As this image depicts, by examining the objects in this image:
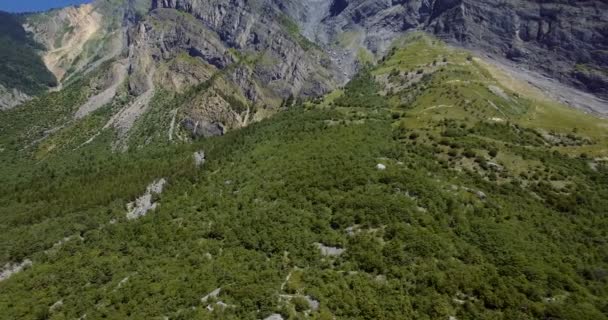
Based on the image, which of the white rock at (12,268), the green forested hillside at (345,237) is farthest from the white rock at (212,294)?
the white rock at (12,268)

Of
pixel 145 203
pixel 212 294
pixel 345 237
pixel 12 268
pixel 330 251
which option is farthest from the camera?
pixel 145 203

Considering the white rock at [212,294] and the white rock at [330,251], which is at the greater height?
the white rock at [330,251]

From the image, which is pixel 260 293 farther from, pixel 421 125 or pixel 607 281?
pixel 421 125

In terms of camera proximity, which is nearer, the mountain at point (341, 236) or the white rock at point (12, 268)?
the mountain at point (341, 236)

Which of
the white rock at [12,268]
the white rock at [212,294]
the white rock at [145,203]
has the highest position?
the white rock at [212,294]

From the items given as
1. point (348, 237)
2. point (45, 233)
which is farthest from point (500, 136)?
point (45, 233)

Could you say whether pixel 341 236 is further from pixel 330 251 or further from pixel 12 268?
pixel 12 268

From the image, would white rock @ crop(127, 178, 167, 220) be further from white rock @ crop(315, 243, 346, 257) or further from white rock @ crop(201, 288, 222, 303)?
white rock @ crop(315, 243, 346, 257)

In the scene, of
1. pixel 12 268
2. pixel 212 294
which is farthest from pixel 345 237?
pixel 12 268

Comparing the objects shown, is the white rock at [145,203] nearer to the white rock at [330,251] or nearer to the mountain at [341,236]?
the mountain at [341,236]
